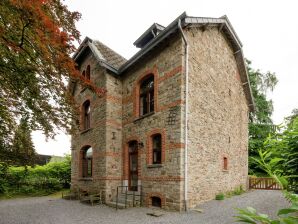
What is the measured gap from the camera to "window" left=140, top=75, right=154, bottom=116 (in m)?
11.7

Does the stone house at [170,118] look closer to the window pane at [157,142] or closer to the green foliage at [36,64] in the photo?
the window pane at [157,142]

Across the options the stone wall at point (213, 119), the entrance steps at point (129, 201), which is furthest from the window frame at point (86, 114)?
the stone wall at point (213, 119)

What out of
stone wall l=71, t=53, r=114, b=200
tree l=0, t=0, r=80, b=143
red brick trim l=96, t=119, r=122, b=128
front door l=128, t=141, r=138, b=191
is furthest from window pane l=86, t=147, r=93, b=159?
tree l=0, t=0, r=80, b=143

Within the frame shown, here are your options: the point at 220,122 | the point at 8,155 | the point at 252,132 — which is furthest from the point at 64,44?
the point at 252,132

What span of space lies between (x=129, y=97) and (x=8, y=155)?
7076 millimetres

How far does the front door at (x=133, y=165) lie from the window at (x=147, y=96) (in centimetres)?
177

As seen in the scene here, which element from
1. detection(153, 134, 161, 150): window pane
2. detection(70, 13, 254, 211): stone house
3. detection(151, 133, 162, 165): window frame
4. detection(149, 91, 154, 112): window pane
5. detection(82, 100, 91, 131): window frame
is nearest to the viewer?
detection(70, 13, 254, 211): stone house

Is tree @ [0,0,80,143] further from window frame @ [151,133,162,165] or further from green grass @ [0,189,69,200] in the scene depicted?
green grass @ [0,189,69,200]

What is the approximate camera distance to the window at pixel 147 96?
38.5 ft

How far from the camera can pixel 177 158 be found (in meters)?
9.39

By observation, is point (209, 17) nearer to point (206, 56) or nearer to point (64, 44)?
point (206, 56)

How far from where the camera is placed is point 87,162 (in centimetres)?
1505

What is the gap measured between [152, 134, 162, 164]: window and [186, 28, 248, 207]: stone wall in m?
1.57

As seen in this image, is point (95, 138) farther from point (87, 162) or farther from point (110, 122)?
point (87, 162)
